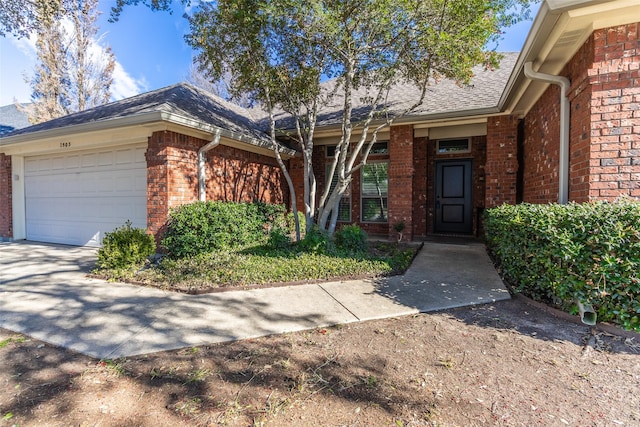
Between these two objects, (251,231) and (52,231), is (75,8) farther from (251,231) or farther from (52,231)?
(251,231)

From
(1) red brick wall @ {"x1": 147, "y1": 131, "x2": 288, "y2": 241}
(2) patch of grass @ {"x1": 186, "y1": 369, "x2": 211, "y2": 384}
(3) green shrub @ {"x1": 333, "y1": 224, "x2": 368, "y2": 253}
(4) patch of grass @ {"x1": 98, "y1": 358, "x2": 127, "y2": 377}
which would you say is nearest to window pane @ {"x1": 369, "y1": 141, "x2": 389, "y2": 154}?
(3) green shrub @ {"x1": 333, "y1": 224, "x2": 368, "y2": 253}

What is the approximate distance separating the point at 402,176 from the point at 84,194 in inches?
304

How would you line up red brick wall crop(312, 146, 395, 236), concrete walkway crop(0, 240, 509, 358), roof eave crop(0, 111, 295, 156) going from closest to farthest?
concrete walkway crop(0, 240, 509, 358) < roof eave crop(0, 111, 295, 156) < red brick wall crop(312, 146, 395, 236)

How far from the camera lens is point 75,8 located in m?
7.49

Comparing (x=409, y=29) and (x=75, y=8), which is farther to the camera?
(x=75, y=8)

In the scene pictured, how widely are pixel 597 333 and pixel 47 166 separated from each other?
11.2m

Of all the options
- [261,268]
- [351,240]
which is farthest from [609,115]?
[261,268]

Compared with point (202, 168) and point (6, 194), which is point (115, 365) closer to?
point (202, 168)

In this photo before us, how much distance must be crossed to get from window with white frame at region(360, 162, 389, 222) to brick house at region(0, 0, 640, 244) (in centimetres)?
3

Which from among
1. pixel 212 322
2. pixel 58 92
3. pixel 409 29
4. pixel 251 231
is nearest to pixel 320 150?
pixel 251 231

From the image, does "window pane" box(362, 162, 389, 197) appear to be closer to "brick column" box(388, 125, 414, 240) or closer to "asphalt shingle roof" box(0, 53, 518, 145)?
"brick column" box(388, 125, 414, 240)

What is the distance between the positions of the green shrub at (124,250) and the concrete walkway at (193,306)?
0.38 meters

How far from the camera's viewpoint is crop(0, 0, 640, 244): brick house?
3.35 meters

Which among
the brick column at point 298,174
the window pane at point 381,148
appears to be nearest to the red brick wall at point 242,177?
the brick column at point 298,174
